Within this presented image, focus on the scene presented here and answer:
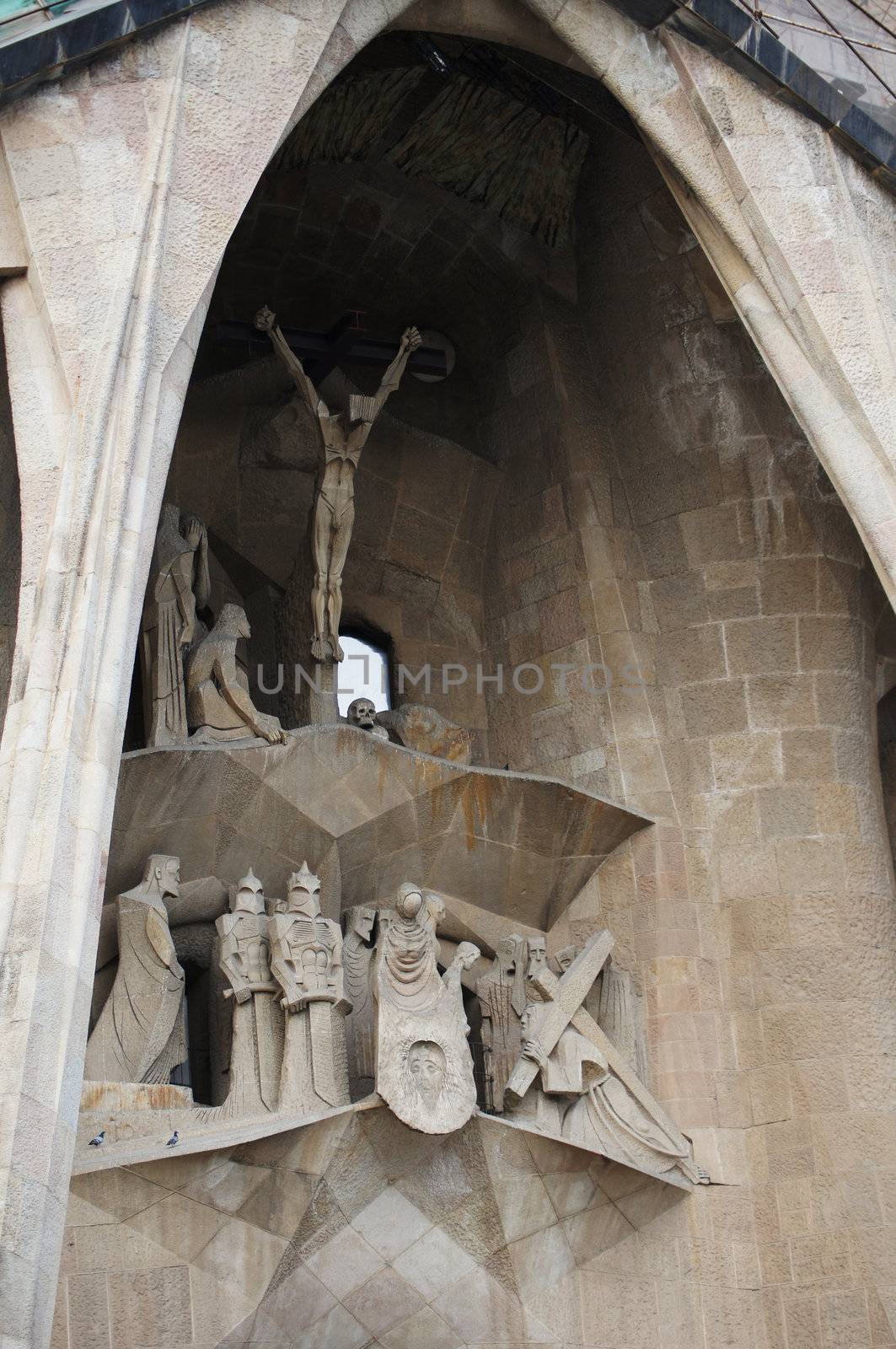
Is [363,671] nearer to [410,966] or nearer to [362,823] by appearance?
[362,823]

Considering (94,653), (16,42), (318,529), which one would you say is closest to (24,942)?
(94,653)

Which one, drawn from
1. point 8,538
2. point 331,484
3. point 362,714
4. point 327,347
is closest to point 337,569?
point 331,484

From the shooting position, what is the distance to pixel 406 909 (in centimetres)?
871

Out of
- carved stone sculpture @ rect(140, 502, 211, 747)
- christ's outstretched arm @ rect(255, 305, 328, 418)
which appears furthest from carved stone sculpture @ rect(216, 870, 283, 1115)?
christ's outstretched arm @ rect(255, 305, 328, 418)

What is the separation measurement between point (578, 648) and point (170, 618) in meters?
2.00

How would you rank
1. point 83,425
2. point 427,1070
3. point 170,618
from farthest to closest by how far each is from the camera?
point 170,618, point 427,1070, point 83,425

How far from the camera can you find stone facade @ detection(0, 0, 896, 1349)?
273 inches

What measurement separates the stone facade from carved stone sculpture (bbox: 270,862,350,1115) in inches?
8.2

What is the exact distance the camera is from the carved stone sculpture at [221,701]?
9094 mm

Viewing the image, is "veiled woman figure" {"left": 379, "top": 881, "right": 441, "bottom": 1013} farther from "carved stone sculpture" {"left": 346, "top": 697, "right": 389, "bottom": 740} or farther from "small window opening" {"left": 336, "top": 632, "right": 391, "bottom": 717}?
"small window opening" {"left": 336, "top": 632, "right": 391, "bottom": 717}

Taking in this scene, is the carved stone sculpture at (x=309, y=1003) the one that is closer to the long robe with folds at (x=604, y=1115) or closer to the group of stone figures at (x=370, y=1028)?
the group of stone figures at (x=370, y=1028)

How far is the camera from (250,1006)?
28.2 ft

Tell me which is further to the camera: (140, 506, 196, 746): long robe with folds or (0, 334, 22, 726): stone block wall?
(140, 506, 196, 746): long robe with folds

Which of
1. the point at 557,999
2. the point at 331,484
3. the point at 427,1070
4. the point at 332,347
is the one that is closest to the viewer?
the point at 427,1070
